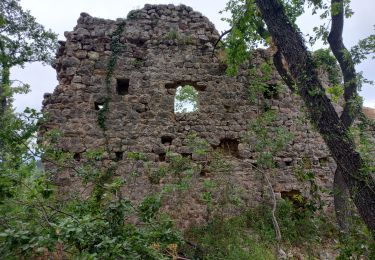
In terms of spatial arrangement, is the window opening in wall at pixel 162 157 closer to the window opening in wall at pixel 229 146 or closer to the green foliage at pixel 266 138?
the window opening in wall at pixel 229 146

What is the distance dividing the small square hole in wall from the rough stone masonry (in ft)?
0.07

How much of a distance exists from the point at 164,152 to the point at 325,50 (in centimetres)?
323

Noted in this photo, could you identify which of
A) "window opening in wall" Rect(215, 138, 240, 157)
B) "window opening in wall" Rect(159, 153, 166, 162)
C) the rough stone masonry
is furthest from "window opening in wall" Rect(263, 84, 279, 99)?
"window opening in wall" Rect(159, 153, 166, 162)

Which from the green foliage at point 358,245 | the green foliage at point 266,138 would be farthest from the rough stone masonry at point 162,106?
A: the green foliage at point 358,245

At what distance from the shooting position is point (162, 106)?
6.51 metres

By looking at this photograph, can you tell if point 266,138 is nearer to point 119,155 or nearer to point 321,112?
point 321,112

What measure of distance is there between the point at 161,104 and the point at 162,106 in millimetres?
46

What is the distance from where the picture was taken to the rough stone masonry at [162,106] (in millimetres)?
6156

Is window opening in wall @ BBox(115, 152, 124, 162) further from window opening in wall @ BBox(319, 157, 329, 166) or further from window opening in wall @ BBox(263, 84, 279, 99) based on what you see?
window opening in wall @ BBox(319, 157, 329, 166)

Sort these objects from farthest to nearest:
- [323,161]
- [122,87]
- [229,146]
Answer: [323,161] → [122,87] → [229,146]

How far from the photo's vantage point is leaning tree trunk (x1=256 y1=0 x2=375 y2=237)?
374 centimetres

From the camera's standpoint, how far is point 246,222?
5.89 metres

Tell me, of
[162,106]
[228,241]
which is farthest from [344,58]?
[162,106]

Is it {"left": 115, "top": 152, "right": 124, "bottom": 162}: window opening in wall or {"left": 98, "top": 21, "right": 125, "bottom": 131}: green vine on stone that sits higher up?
{"left": 98, "top": 21, "right": 125, "bottom": 131}: green vine on stone
